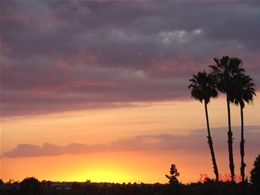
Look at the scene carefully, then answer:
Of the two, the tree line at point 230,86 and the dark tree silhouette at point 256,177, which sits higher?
the tree line at point 230,86

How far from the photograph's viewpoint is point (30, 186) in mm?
97562

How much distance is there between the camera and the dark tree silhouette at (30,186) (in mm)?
96750

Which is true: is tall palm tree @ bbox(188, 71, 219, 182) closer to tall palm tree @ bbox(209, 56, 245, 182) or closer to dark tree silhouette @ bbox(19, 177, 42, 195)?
tall palm tree @ bbox(209, 56, 245, 182)

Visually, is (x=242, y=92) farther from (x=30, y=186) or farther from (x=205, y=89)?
(x=30, y=186)

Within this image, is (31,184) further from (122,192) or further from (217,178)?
(122,192)

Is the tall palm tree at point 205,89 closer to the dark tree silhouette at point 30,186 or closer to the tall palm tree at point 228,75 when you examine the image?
the tall palm tree at point 228,75

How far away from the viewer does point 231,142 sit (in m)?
70.9

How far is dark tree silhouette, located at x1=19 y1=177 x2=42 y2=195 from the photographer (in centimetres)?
9675

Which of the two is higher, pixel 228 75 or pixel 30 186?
pixel 228 75

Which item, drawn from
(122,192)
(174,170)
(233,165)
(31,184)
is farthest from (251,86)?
(122,192)

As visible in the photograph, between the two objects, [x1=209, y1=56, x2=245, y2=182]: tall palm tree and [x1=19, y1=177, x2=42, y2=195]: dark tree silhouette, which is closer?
[x1=209, y1=56, x2=245, y2=182]: tall palm tree

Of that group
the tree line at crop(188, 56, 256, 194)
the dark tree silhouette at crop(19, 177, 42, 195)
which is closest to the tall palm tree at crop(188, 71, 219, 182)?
the tree line at crop(188, 56, 256, 194)

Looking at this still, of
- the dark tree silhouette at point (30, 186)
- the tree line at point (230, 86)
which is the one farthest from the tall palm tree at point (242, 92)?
the dark tree silhouette at point (30, 186)

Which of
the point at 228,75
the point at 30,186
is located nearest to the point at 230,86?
the point at 228,75
